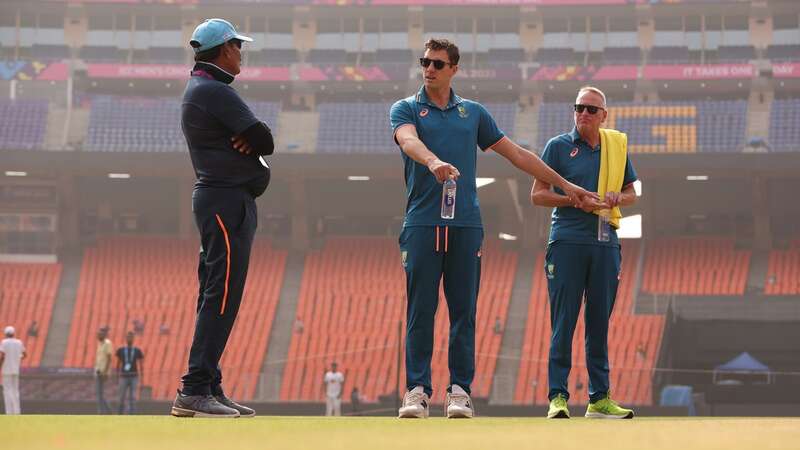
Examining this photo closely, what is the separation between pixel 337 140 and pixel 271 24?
263 inches

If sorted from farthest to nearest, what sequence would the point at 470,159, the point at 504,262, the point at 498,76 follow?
the point at 498,76 → the point at 504,262 → the point at 470,159

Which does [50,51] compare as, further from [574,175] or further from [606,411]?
[606,411]

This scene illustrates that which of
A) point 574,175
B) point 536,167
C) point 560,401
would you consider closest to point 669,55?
point 574,175

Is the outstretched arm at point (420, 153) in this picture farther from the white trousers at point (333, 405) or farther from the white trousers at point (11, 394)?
the white trousers at point (333, 405)

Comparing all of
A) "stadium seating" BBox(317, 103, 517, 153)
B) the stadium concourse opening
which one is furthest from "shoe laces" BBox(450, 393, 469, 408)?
"stadium seating" BBox(317, 103, 517, 153)

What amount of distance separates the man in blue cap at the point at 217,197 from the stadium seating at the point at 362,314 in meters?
14.9

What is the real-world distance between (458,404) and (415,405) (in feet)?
0.87

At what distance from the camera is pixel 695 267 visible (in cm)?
2906

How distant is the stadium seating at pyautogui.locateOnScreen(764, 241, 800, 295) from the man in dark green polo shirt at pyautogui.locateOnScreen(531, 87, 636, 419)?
21.4m

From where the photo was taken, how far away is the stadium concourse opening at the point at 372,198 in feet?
72.5

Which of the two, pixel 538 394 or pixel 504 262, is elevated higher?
pixel 504 262

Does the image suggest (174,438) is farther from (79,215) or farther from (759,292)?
(79,215)

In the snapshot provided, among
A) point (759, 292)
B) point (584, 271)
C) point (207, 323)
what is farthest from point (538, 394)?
point (207, 323)

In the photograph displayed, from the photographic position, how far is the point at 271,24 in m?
38.8
